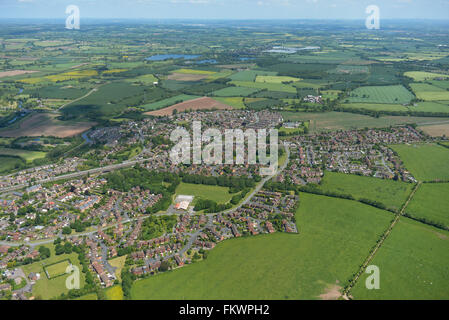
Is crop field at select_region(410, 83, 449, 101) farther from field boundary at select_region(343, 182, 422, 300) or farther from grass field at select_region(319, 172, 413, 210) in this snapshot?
field boundary at select_region(343, 182, 422, 300)

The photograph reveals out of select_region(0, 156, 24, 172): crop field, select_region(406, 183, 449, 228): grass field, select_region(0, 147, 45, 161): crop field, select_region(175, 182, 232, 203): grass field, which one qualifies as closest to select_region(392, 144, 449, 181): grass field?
select_region(406, 183, 449, 228): grass field

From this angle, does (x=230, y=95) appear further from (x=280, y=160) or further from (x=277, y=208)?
(x=277, y=208)

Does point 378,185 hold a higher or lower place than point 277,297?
higher

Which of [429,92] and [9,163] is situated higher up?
[429,92]

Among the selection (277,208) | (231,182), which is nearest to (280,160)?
(231,182)

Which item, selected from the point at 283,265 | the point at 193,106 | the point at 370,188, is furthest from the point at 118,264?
the point at 193,106

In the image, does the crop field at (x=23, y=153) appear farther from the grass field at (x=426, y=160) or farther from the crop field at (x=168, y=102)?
the grass field at (x=426, y=160)

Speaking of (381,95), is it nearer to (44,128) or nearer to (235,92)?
(235,92)
